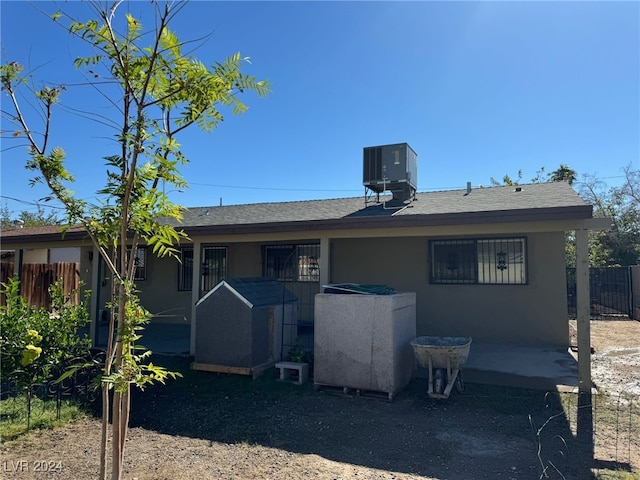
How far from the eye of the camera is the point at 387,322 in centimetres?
555

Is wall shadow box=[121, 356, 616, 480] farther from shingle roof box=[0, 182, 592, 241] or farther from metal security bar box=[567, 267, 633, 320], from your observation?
metal security bar box=[567, 267, 633, 320]

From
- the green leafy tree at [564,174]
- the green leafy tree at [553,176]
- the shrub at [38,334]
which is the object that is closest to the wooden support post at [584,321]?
the shrub at [38,334]

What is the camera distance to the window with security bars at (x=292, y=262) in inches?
393

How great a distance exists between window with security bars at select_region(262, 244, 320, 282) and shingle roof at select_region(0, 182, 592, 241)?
970 mm

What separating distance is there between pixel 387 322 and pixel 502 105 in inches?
303

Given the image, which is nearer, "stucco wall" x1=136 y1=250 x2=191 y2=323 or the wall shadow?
the wall shadow

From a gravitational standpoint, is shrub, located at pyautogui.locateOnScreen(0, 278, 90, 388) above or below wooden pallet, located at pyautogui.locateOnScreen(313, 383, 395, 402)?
above

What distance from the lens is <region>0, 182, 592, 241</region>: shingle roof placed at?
568 cm

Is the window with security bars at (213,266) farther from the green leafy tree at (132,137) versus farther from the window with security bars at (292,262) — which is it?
the green leafy tree at (132,137)

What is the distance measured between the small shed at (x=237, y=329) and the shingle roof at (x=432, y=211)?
1.28 m

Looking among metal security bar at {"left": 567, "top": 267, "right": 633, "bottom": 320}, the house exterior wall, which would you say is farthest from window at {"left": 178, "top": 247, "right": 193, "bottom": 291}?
metal security bar at {"left": 567, "top": 267, "right": 633, "bottom": 320}

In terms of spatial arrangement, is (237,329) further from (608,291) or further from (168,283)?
(608,291)

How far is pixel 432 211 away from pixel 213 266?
246 inches

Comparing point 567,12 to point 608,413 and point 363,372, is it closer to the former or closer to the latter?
point 608,413
